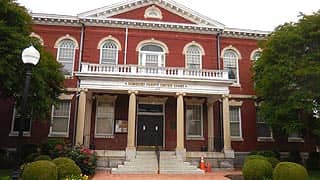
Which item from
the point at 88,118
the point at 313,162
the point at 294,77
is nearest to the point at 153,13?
the point at 88,118

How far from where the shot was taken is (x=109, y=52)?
25656 mm

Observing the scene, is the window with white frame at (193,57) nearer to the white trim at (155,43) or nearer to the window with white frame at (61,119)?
the white trim at (155,43)

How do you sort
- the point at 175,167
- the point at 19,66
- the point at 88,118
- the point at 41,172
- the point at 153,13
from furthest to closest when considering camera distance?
1. the point at 153,13
2. the point at 88,118
3. the point at 175,167
4. the point at 19,66
5. the point at 41,172

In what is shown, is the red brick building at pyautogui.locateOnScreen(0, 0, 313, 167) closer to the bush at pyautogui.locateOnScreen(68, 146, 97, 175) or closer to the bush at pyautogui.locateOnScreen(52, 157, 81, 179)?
the bush at pyautogui.locateOnScreen(68, 146, 97, 175)

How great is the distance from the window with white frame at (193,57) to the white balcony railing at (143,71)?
3018 millimetres

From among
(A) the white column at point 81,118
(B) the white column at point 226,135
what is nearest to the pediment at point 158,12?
(B) the white column at point 226,135

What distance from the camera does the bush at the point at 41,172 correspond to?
12.7 meters

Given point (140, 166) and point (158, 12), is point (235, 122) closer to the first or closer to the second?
point (140, 166)

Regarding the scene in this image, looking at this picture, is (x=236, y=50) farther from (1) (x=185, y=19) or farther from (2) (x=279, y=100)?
(2) (x=279, y=100)

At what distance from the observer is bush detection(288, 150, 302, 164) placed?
79.1 ft

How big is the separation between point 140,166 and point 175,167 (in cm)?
205

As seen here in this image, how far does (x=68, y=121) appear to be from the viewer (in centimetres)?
2430

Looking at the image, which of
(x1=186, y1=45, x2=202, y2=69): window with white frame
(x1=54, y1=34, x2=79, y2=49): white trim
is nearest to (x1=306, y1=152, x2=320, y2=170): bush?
(x1=186, y1=45, x2=202, y2=69): window with white frame

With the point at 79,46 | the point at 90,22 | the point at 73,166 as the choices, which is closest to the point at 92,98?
the point at 79,46
